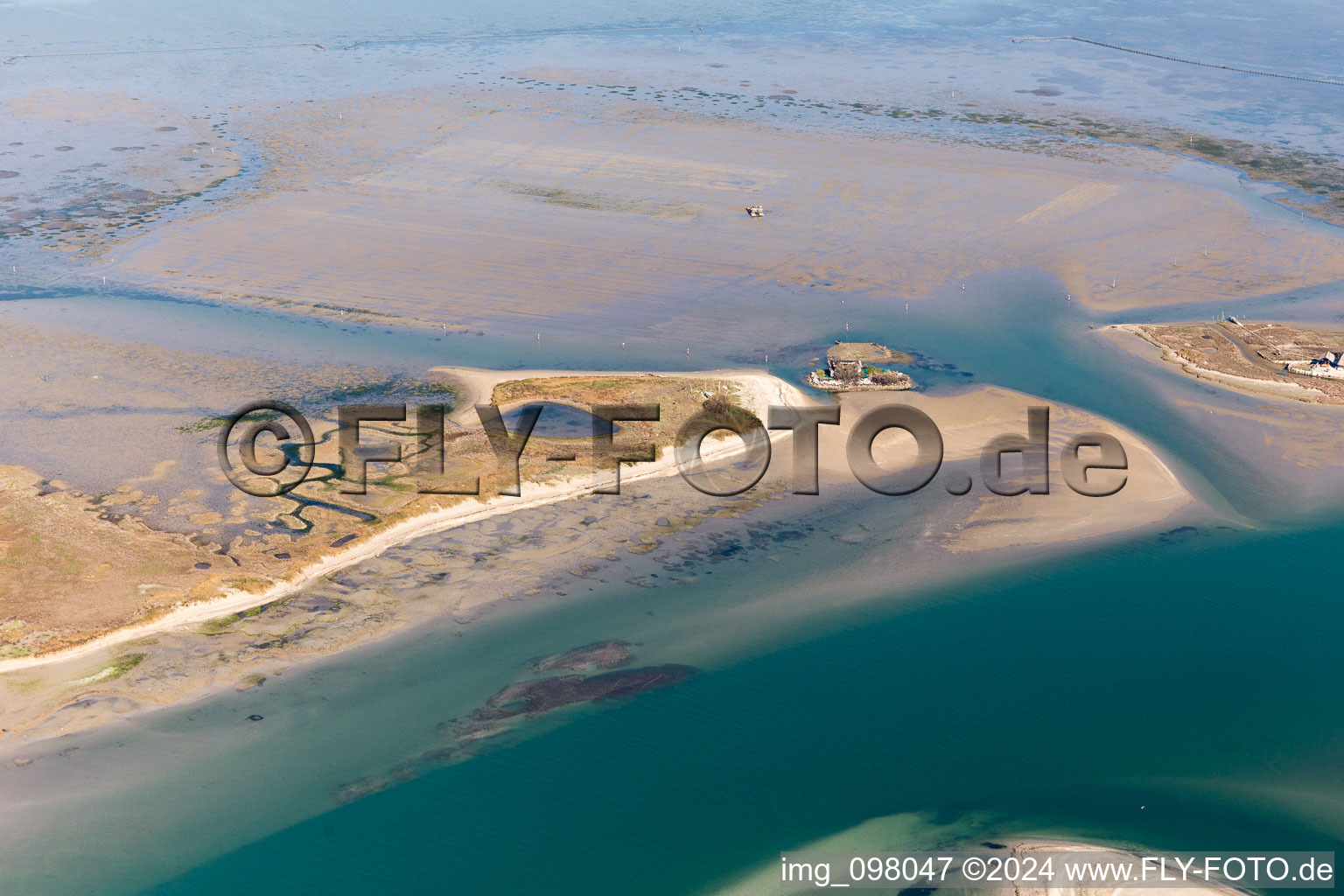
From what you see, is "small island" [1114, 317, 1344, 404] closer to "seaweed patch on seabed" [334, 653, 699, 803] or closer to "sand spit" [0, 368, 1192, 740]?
"sand spit" [0, 368, 1192, 740]

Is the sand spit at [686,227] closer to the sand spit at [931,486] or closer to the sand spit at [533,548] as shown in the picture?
the sand spit at [931,486]

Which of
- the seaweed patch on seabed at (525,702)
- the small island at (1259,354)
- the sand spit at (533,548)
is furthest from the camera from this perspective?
the small island at (1259,354)

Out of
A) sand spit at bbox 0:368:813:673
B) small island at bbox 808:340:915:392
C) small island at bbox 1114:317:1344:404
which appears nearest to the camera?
sand spit at bbox 0:368:813:673

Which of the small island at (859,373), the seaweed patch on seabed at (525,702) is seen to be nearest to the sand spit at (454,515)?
the small island at (859,373)

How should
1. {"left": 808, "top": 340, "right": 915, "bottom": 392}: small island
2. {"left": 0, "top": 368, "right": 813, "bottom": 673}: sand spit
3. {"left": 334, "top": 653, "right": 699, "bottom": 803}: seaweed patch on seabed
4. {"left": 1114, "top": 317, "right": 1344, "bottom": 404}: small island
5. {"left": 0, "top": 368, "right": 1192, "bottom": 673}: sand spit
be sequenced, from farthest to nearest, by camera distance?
{"left": 1114, "top": 317, "right": 1344, "bottom": 404}: small island < {"left": 808, "top": 340, "right": 915, "bottom": 392}: small island < {"left": 0, "top": 368, "right": 1192, "bottom": 673}: sand spit < {"left": 0, "top": 368, "right": 813, "bottom": 673}: sand spit < {"left": 334, "top": 653, "right": 699, "bottom": 803}: seaweed patch on seabed

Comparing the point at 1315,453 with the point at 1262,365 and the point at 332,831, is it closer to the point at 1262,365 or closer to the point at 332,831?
the point at 1262,365

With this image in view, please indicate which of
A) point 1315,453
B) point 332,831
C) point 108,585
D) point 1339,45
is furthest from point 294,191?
point 1339,45

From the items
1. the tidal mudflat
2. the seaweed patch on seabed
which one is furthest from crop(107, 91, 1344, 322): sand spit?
the seaweed patch on seabed
